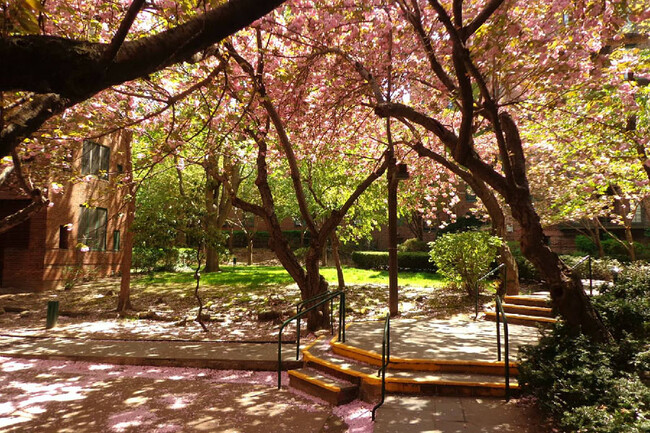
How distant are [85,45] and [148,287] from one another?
59.1ft

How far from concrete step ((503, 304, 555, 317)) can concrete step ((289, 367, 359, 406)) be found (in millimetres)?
6163

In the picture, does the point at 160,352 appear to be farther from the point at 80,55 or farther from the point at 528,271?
the point at 528,271

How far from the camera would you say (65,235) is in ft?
64.7

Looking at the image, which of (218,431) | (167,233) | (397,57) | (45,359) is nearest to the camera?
(218,431)

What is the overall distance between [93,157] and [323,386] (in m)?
19.9

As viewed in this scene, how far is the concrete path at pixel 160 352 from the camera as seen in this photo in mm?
7531

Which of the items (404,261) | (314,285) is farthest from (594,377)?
(404,261)

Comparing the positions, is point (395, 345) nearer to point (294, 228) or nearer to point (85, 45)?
point (85, 45)

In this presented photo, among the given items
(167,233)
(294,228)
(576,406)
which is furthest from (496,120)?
(294,228)

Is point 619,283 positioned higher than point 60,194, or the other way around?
point 60,194

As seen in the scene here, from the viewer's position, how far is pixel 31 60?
248cm

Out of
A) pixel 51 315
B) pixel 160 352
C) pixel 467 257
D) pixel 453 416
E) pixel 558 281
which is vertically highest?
pixel 467 257

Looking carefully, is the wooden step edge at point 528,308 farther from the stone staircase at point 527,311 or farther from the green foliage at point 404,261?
the green foliage at point 404,261

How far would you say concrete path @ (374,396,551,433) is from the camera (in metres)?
4.43
